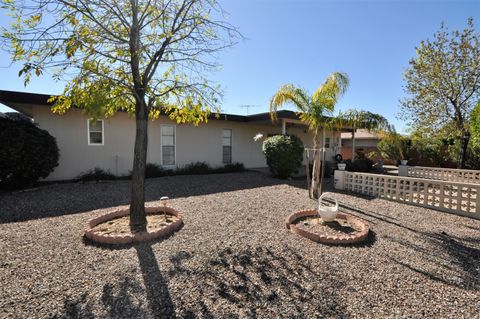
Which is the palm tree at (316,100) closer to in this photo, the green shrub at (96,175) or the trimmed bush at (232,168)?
the trimmed bush at (232,168)

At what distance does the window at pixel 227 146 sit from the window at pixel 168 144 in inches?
108

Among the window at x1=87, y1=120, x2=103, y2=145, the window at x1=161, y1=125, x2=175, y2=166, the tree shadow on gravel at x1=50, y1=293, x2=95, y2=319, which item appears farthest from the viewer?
the window at x1=161, y1=125, x2=175, y2=166

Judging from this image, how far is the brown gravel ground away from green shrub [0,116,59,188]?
6.29 ft

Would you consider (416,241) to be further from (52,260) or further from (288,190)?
(52,260)

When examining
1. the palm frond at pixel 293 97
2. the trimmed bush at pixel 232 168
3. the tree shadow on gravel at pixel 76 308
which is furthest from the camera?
the trimmed bush at pixel 232 168

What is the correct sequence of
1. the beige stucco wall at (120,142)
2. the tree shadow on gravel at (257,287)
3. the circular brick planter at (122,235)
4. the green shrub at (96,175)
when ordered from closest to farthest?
the tree shadow on gravel at (257,287) → the circular brick planter at (122,235) → the beige stucco wall at (120,142) → the green shrub at (96,175)

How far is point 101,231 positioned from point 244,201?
11.1ft

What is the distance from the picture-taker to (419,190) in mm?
6293

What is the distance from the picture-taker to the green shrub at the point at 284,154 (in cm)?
969

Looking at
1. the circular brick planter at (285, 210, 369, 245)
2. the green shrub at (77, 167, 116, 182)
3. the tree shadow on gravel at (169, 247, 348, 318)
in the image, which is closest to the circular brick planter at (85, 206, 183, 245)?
the tree shadow on gravel at (169, 247, 348, 318)

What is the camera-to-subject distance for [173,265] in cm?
296

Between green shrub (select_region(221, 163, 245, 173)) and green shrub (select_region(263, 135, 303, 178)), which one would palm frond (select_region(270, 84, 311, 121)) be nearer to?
green shrub (select_region(263, 135, 303, 178))

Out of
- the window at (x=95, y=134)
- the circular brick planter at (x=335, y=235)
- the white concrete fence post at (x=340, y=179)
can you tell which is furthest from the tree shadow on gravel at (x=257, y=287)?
the window at (x=95, y=134)

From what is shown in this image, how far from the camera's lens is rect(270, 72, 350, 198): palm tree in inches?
247
